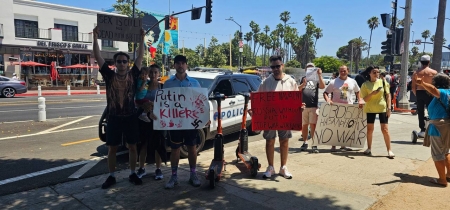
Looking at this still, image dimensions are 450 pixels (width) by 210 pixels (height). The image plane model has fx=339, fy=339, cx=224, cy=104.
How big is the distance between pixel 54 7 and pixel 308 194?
1444 inches

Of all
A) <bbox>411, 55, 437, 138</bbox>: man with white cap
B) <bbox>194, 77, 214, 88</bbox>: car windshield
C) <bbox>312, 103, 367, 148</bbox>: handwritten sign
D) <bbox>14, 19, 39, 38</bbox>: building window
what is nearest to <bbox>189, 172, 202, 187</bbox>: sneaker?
<bbox>194, 77, 214, 88</bbox>: car windshield

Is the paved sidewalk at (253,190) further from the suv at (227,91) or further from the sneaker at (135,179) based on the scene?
the suv at (227,91)

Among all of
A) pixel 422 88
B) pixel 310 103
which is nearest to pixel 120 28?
pixel 310 103

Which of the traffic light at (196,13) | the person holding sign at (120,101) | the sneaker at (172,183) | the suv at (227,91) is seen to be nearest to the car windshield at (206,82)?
the suv at (227,91)

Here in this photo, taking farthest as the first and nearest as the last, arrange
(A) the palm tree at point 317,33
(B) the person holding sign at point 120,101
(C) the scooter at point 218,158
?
(A) the palm tree at point 317,33
(C) the scooter at point 218,158
(B) the person holding sign at point 120,101

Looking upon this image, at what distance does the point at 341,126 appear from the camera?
6832 mm

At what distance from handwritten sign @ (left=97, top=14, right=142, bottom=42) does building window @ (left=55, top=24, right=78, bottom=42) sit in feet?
111

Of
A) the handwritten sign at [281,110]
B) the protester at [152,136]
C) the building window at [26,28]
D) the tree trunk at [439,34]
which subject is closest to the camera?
the protester at [152,136]

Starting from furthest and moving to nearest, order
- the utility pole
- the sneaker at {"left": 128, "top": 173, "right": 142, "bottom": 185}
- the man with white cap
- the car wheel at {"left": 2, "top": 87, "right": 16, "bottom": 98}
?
1. the car wheel at {"left": 2, "top": 87, "right": 16, "bottom": 98}
2. the utility pole
3. the man with white cap
4. the sneaker at {"left": 128, "top": 173, "right": 142, "bottom": 185}

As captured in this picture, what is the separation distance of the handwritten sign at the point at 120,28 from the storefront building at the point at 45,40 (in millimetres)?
30245

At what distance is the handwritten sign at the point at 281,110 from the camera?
502cm

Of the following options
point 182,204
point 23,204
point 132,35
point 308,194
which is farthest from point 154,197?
point 132,35

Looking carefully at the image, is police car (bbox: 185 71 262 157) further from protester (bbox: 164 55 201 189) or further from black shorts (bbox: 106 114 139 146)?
black shorts (bbox: 106 114 139 146)

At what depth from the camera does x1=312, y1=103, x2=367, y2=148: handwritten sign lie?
22.1 feet
